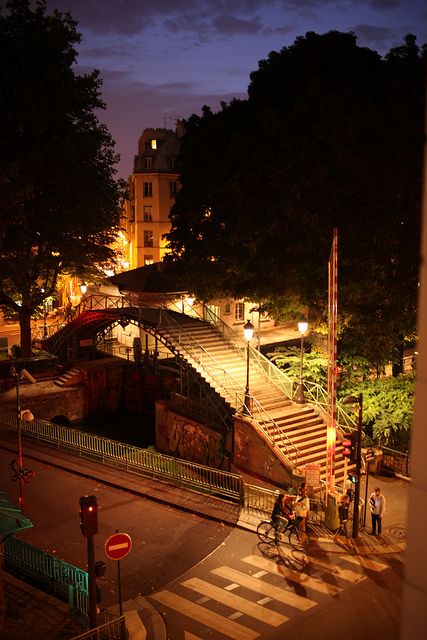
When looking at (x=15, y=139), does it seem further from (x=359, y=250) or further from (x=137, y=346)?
(x=359, y=250)

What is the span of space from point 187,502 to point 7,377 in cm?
1821

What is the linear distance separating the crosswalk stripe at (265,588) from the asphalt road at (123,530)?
1041mm

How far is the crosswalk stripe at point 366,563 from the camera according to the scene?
15391 mm

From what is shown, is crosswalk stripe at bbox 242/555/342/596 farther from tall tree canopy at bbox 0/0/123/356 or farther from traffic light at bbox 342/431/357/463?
tall tree canopy at bbox 0/0/123/356

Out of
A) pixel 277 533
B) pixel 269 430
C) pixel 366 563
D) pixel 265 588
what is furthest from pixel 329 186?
pixel 265 588

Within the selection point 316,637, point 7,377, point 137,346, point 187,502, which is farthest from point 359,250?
point 7,377

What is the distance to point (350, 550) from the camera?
1638 centimetres

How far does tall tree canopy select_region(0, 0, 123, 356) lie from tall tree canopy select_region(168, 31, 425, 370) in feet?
28.3

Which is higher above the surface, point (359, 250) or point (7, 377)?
point (359, 250)

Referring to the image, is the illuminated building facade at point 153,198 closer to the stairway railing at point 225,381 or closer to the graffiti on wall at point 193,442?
the stairway railing at point 225,381

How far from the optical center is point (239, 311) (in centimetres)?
4384

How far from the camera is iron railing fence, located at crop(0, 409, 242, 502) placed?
66.2 feet

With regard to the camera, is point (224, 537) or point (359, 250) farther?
point (359, 250)

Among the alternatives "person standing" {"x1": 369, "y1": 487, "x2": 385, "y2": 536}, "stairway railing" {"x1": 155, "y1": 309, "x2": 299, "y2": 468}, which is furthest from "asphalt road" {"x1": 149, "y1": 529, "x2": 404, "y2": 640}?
"stairway railing" {"x1": 155, "y1": 309, "x2": 299, "y2": 468}
